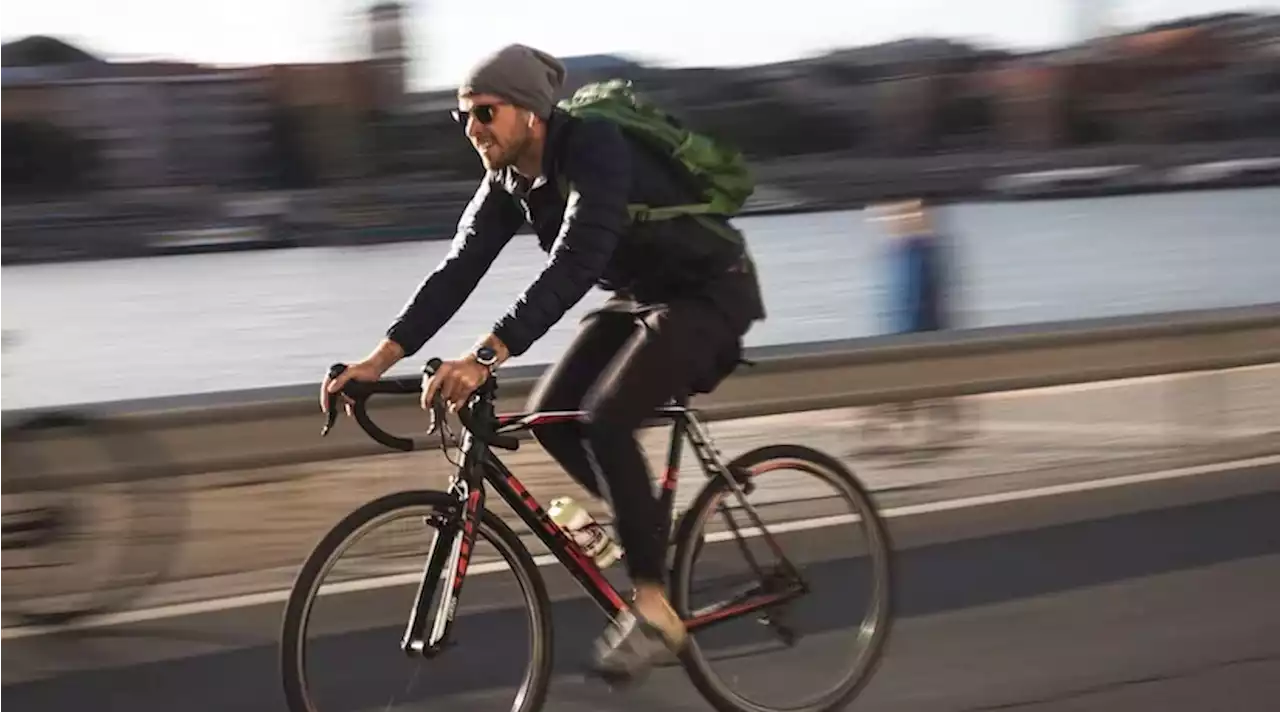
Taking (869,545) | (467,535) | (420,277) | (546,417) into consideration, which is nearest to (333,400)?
(467,535)

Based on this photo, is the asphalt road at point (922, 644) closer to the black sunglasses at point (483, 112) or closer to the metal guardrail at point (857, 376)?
the metal guardrail at point (857, 376)

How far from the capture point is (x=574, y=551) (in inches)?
192

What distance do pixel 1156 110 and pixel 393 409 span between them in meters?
7.17

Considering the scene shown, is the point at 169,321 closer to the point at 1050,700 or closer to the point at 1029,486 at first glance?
the point at 1029,486

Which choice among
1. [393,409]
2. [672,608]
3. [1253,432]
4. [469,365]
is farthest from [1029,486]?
[469,365]

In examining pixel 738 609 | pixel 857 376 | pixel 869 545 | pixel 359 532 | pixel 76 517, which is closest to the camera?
pixel 359 532

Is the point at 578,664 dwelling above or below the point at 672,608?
below

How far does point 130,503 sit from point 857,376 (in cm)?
315

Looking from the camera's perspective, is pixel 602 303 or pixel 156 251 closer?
pixel 602 303

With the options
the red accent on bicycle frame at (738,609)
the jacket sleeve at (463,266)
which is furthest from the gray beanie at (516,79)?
the red accent on bicycle frame at (738,609)

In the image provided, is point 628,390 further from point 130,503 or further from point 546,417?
point 130,503

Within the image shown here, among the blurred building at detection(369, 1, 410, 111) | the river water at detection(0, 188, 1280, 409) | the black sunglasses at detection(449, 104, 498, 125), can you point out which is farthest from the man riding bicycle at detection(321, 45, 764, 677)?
the blurred building at detection(369, 1, 410, 111)

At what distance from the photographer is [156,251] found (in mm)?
10414

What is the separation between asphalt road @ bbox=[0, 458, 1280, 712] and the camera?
4863 mm
